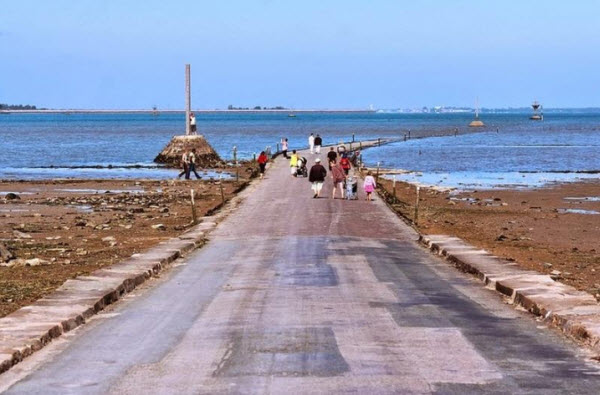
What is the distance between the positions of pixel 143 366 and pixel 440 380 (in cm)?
282

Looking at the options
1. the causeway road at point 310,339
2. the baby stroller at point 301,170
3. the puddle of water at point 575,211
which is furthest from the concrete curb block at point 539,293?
the baby stroller at point 301,170

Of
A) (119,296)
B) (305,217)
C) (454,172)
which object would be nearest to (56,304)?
(119,296)

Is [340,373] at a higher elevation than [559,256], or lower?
higher

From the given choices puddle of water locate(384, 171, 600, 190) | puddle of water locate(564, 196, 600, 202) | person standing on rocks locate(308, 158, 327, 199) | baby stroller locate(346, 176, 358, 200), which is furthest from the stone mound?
baby stroller locate(346, 176, 358, 200)

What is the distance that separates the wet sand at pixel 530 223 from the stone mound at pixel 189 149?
19.8 m

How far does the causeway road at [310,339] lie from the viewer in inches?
386

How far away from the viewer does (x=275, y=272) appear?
18766mm

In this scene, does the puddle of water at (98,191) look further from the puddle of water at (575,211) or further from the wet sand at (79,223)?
the puddle of water at (575,211)

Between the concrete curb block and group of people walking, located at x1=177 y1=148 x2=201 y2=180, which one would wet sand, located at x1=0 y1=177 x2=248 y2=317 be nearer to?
group of people walking, located at x1=177 y1=148 x2=201 y2=180

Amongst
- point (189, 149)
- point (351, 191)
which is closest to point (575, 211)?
point (351, 191)

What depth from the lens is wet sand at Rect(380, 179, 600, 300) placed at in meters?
23.6

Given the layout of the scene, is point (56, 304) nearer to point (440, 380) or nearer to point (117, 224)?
point (440, 380)

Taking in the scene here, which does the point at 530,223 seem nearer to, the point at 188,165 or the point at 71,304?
the point at 71,304

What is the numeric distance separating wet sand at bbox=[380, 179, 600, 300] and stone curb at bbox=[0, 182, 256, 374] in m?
7.25
